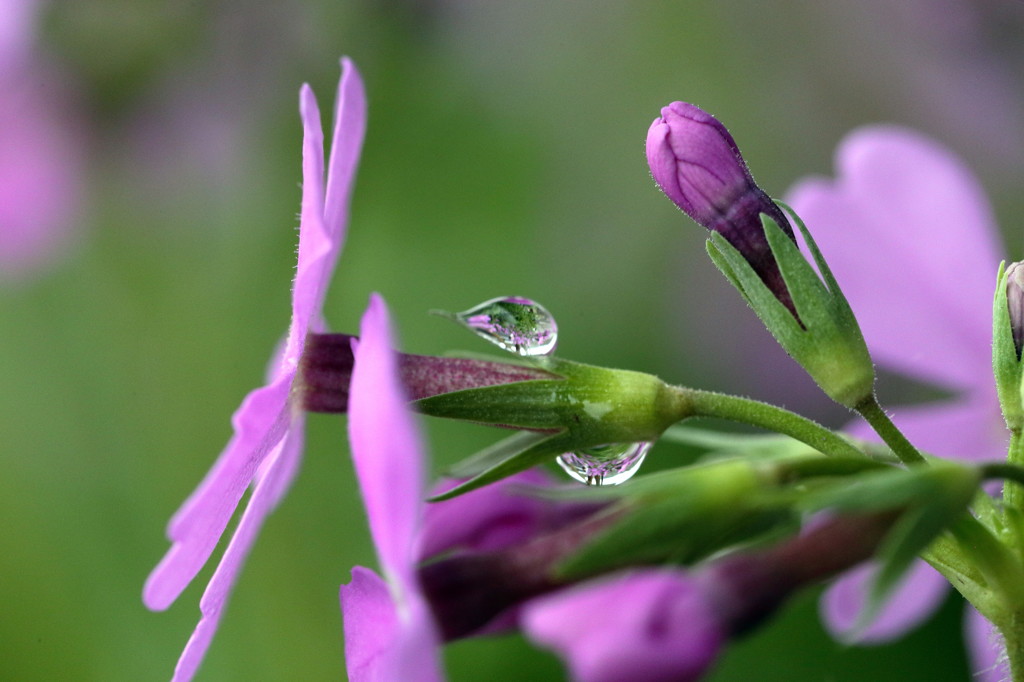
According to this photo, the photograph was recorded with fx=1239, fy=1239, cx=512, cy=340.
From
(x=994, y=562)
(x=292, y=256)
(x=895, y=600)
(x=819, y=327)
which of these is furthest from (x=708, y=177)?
(x=292, y=256)

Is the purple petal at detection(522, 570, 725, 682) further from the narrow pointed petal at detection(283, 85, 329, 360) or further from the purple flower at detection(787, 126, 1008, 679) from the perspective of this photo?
the purple flower at detection(787, 126, 1008, 679)

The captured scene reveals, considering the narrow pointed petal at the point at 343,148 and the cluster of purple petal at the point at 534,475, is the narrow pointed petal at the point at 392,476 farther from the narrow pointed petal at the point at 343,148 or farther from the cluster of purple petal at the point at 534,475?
the narrow pointed petal at the point at 343,148


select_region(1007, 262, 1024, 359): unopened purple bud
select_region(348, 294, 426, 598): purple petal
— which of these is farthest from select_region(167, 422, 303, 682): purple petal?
select_region(1007, 262, 1024, 359): unopened purple bud

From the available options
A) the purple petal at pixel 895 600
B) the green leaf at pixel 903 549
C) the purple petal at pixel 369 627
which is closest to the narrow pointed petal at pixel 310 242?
the purple petal at pixel 369 627

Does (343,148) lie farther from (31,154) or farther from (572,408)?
(31,154)

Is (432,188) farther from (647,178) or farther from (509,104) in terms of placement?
(647,178)

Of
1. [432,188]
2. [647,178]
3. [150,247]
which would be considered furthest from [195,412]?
[647,178]
